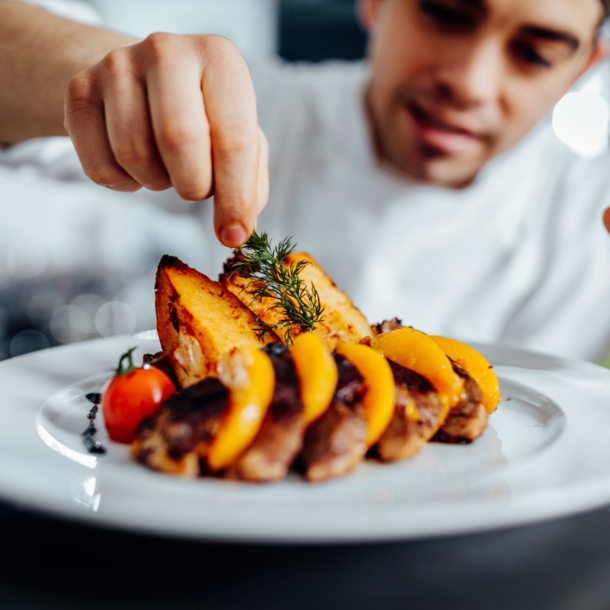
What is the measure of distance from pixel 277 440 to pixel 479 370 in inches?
20.7

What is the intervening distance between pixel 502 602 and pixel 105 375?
0.92 m

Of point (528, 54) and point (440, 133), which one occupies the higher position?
point (528, 54)

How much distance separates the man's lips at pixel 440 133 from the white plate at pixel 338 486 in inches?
68.1

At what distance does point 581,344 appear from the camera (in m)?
3.14

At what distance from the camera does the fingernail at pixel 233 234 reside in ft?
3.63

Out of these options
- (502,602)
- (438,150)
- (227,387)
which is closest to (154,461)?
(227,387)

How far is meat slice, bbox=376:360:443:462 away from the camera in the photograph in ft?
3.01

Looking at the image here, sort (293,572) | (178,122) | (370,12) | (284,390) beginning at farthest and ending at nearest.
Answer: (370,12) < (178,122) < (284,390) < (293,572)

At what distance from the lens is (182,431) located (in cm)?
83

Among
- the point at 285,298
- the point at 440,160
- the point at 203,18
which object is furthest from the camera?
the point at 203,18

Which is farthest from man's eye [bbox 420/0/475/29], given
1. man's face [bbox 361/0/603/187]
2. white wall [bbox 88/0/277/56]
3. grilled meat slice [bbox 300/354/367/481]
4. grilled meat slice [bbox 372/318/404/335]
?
white wall [bbox 88/0/277/56]

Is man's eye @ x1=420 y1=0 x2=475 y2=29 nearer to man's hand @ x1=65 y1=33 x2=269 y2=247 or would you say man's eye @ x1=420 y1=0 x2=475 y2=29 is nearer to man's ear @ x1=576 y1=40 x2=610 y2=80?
man's ear @ x1=576 y1=40 x2=610 y2=80

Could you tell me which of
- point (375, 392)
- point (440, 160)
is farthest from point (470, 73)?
point (375, 392)

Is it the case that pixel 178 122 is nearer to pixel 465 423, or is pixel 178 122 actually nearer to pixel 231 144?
pixel 231 144
